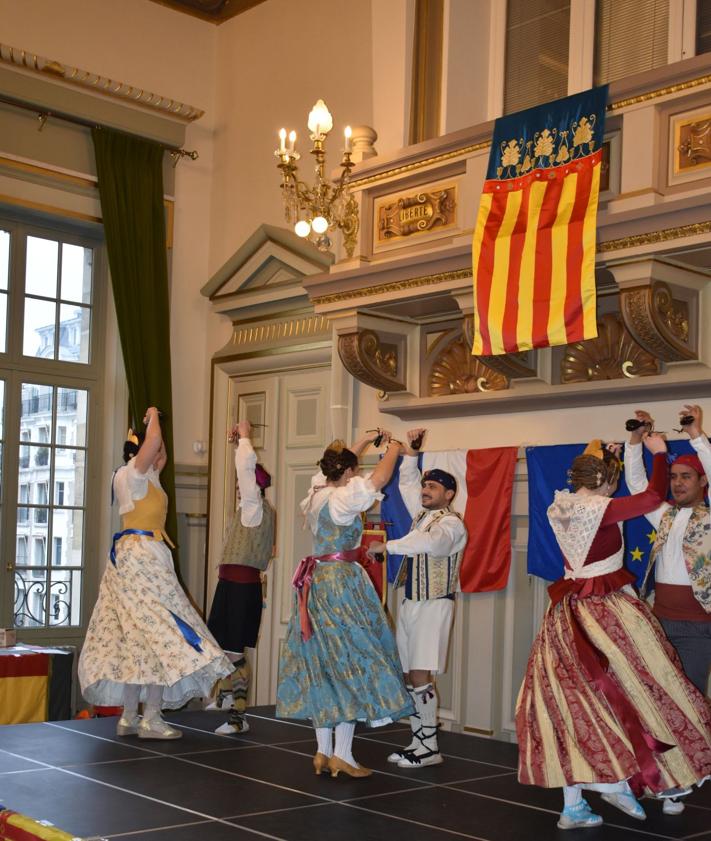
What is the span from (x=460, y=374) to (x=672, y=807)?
3.15m

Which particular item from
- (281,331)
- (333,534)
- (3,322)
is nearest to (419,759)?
(333,534)

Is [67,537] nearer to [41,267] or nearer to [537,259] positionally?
[41,267]

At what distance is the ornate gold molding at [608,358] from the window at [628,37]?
1446 millimetres

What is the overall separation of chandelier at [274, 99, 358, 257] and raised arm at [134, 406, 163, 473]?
1.28 meters

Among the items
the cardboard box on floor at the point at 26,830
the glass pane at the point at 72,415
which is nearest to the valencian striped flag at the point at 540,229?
the cardboard box on floor at the point at 26,830

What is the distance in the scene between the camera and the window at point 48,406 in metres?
8.10

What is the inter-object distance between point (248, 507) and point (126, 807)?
2.08 metres

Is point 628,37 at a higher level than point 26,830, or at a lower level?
higher

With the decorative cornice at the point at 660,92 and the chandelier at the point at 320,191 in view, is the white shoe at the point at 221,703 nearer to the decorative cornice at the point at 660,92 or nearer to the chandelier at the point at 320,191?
the chandelier at the point at 320,191

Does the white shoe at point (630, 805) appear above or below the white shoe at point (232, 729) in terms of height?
above

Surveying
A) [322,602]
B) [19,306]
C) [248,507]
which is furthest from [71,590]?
[322,602]

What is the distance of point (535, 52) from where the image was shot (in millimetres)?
6934

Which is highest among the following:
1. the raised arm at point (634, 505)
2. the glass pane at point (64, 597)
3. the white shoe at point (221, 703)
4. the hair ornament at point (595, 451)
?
the hair ornament at point (595, 451)

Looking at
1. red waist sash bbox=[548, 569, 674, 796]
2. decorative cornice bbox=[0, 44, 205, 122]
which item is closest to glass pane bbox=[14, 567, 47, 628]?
decorative cornice bbox=[0, 44, 205, 122]
